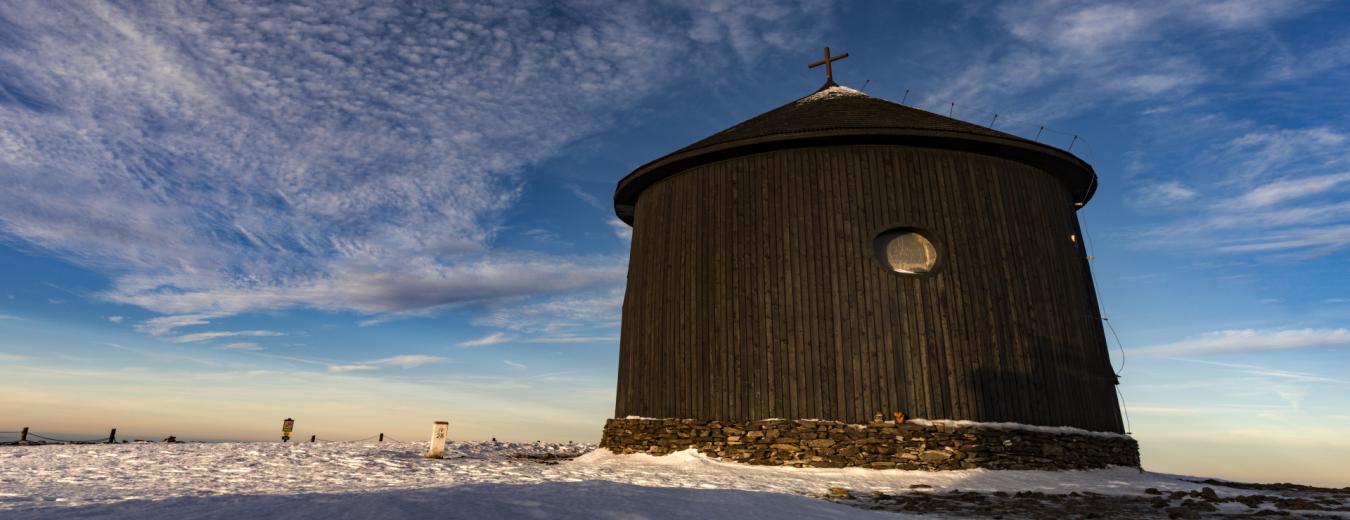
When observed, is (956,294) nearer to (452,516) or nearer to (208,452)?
(452,516)

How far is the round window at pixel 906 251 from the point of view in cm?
1295

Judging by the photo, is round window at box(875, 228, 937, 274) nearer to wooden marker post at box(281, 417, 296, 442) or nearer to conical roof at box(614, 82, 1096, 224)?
conical roof at box(614, 82, 1096, 224)

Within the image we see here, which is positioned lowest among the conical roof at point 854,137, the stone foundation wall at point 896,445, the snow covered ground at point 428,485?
the snow covered ground at point 428,485

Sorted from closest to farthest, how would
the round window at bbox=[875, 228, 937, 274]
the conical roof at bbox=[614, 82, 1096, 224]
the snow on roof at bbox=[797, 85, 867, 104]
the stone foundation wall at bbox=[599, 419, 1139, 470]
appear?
the stone foundation wall at bbox=[599, 419, 1139, 470], the round window at bbox=[875, 228, 937, 274], the conical roof at bbox=[614, 82, 1096, 224], the snow on roof at bbox=[797, 85, 867, 104]

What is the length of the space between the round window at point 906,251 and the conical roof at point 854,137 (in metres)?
1.84

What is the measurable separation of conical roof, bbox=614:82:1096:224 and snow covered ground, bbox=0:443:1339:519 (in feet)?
19.9

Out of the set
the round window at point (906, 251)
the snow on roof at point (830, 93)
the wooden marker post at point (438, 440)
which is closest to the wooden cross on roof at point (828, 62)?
the snow on roof at point (830, 93)

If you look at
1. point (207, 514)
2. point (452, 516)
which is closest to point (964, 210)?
point (452, 516)

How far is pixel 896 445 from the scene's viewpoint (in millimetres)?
11492

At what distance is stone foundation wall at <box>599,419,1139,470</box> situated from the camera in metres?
11.4

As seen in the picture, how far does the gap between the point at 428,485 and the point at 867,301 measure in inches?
318

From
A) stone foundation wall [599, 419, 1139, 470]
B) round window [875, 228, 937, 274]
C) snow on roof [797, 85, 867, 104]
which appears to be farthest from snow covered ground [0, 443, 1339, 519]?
snow on roof [797, 85, 867, 104]

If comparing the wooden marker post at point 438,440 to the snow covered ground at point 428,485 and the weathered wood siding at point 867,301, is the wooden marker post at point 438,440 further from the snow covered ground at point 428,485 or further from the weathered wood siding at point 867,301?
the weathered wood siding at point 867,301

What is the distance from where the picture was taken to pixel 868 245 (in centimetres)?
1288
